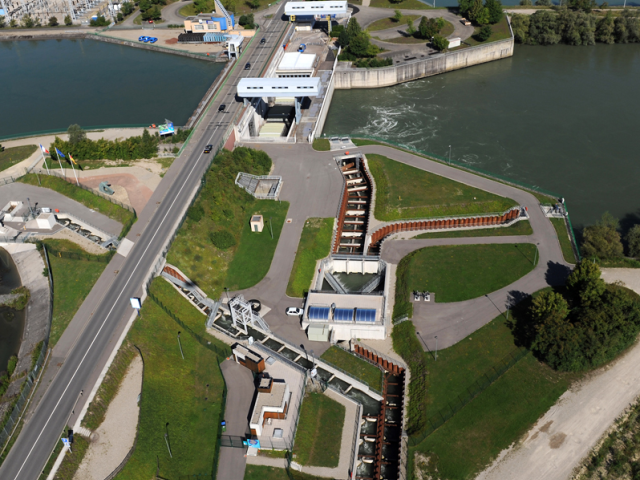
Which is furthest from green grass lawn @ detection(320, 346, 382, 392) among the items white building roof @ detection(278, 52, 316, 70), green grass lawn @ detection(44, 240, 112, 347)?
white building roof @ detection(278, 52, 316, 70)

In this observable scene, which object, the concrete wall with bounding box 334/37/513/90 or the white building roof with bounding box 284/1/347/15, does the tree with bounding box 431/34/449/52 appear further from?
the white building roof with bounding box 284/1/347/15

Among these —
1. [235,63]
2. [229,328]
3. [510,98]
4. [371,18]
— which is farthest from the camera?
[371,18]

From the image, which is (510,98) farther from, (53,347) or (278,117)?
(53,347)

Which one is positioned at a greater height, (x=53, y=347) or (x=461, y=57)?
(x=461, y=57)

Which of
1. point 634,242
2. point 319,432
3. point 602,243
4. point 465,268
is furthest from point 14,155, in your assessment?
point 634,242

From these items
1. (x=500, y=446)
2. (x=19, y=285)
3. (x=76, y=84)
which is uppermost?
(x=76, y=84)

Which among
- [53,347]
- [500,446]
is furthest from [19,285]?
[500,446]

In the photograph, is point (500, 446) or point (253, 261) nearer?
point (500, 446)

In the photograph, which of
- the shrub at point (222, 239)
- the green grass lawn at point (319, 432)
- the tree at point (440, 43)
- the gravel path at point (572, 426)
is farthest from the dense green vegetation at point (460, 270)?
the tree at point (440, 43)
